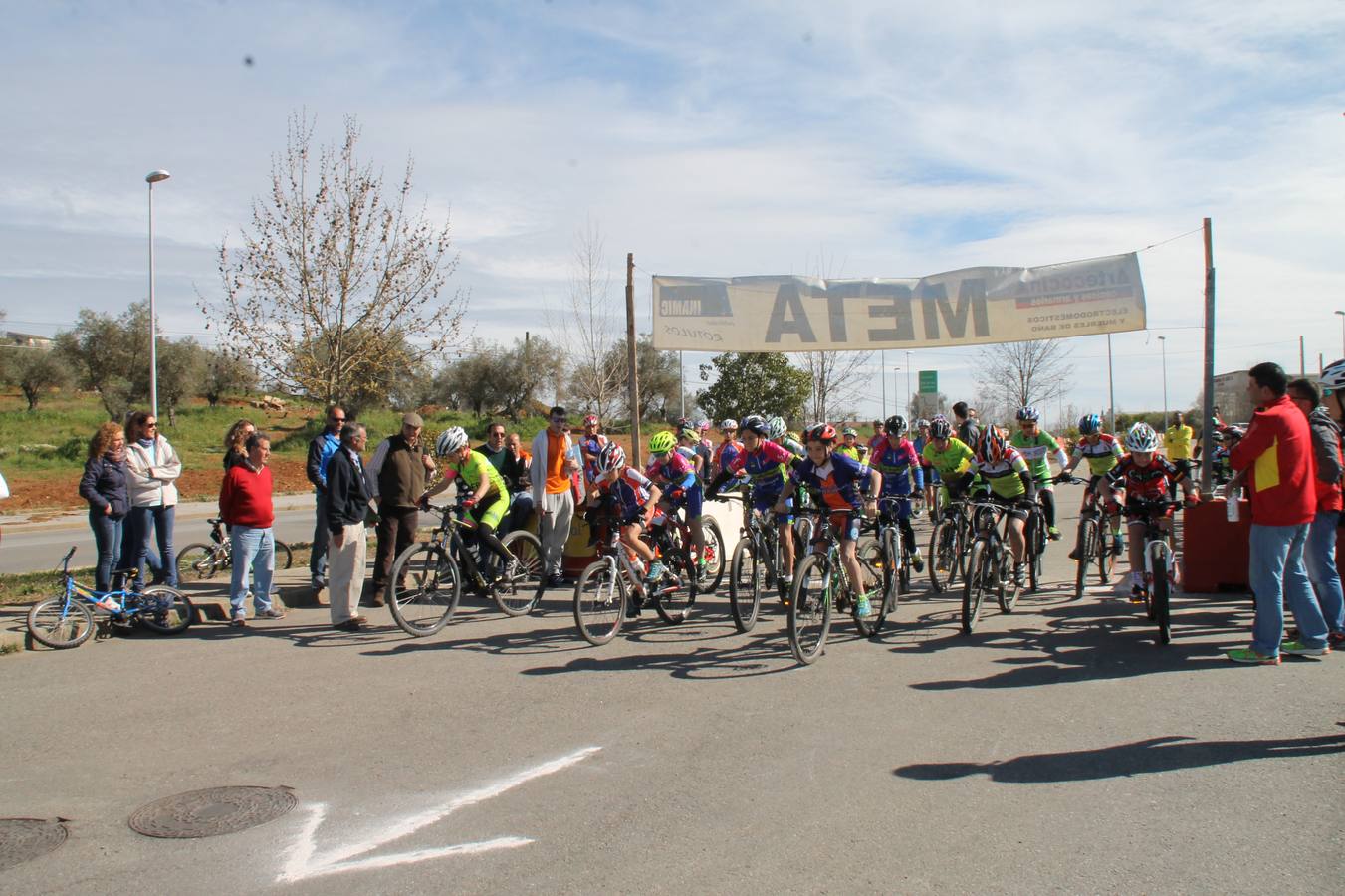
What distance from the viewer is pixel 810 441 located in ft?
27.5

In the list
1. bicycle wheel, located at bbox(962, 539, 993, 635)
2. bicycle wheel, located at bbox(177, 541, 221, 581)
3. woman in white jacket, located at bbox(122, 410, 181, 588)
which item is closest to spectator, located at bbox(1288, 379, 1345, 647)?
bicycle wheel, located at bbox(962, 539, 993, 635)

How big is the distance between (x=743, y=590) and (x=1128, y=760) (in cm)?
400

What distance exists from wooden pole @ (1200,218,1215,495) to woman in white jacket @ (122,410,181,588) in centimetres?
1303

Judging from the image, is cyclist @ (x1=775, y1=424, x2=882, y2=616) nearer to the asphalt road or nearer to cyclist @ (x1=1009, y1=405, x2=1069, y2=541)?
the asphalt road

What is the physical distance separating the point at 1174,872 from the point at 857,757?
69.2 inches

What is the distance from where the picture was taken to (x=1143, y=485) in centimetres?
862

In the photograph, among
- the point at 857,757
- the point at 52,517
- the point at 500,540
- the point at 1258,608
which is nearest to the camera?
the point at 857,757

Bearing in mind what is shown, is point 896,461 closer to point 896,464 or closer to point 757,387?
point 896,464

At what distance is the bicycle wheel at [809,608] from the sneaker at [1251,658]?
3.00m

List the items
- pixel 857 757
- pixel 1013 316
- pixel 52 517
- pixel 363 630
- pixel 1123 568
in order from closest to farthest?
pixel 857 757 < pixel 363 630 < pixel 1123 568 < pixel 1013 316 < pixel 52 517

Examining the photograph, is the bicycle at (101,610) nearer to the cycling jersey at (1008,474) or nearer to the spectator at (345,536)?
the spectator at (345,536)

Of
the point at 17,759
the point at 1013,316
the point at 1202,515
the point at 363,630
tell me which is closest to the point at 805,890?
the point at 17,759

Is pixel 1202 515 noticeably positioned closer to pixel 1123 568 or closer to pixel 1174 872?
pixel 1123 568

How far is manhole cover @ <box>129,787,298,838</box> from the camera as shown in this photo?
457cm
